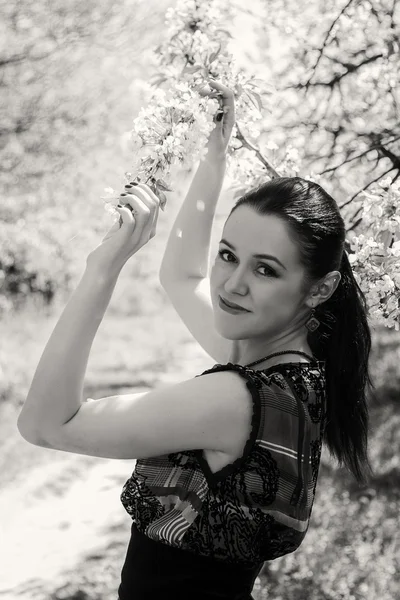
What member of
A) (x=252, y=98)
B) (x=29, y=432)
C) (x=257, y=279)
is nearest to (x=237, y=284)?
(x=257, y=279)

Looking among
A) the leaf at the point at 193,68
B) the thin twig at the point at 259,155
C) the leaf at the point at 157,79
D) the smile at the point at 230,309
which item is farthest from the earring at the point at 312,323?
the leaf at the point at 157,79

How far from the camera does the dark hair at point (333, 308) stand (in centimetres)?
168

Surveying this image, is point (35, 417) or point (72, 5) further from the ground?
point (72, 5)

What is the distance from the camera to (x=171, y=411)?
4.65 ft

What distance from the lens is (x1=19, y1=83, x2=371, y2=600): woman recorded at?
1419mm

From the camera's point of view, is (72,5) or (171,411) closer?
(171,411)

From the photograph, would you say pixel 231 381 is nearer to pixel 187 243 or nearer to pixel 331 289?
pixel 331 289

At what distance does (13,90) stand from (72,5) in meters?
1.40

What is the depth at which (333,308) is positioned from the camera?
1895mm

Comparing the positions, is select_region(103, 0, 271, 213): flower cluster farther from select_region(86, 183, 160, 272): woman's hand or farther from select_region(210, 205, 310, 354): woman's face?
select_region(210, 205, 310, 354): woman's face

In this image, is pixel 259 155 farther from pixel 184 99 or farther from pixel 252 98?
pixel 184 99

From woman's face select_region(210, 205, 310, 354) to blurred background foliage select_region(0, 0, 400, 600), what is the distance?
33 centimetres

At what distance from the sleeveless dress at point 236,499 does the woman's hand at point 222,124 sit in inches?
31.1

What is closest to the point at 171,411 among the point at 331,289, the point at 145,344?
the point at 331,289
